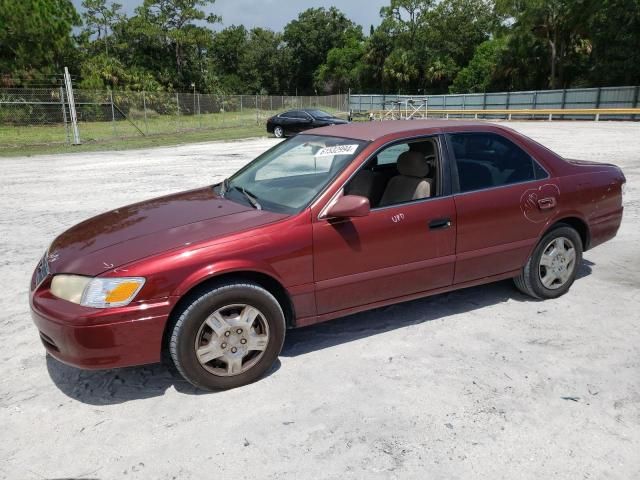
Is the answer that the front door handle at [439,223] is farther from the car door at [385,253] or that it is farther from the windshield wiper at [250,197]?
the windshield wiper at [250,197]

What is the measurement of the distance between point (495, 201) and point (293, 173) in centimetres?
157

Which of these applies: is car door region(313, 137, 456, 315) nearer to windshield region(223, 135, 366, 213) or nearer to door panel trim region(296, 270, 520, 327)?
door panel trim region(296, 270, 520, 327)

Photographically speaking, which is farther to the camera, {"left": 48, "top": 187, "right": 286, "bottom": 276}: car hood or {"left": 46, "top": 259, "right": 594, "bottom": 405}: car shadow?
{"left": 46, "top": 259, "right": 594, "bottom": 405}: car shadow

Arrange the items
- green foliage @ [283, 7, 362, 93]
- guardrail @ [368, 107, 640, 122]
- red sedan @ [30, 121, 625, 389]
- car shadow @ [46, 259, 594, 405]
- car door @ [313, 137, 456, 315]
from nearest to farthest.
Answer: red sedan @ [30, 121, 625, 389]
car shadow @ [46, 259, 594, 405]
car door @ [313, 137, 456, 315]
guardrail @ [368, 107, 640, 122]
green foliage @ [283, 7, 362, 93]

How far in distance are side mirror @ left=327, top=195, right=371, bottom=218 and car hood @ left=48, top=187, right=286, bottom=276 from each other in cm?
35

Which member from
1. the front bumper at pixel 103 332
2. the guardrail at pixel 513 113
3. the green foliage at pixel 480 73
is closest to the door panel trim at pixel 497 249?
the front bumper at pixel 103 332

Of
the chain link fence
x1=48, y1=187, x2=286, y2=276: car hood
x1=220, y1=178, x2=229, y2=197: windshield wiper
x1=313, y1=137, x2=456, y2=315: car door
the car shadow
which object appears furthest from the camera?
the chain link fence

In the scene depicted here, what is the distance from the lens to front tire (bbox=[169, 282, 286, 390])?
10.3 feet

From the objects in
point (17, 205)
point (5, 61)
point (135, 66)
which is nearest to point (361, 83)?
point (135, 66)

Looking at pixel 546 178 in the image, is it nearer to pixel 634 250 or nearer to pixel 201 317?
pixel 634 250

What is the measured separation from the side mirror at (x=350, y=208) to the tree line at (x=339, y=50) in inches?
1150

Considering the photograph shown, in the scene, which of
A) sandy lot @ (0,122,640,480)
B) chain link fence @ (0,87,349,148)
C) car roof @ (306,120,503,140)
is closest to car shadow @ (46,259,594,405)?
sandy lot @ (0,122,640,480)

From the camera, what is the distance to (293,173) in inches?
164

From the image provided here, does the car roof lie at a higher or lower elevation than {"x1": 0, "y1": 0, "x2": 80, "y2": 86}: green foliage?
lower
